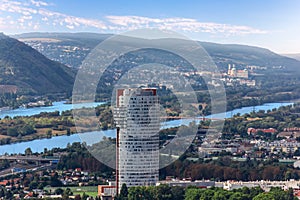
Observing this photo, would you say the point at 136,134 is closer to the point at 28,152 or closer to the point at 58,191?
the point at 58,191

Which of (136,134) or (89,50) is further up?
(136,134)

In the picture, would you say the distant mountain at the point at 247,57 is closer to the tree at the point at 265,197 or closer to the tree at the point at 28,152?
the tree at the point at 28,152

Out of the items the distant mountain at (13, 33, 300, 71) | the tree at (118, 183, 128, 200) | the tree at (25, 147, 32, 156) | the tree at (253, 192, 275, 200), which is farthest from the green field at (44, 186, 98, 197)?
the distant mountain at (13, 33, 300, 71)

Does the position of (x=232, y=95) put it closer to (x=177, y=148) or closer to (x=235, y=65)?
(x=235, y=65)

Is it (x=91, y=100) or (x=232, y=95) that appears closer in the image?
(x=91, y=100)

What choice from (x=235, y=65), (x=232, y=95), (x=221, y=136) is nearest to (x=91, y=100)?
(x=221, y=136)

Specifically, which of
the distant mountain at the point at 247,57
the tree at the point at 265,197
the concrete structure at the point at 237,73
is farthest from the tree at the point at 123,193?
the distant mountain at the point at 247,57

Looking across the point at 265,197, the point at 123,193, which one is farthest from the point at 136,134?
the point at 265,197
